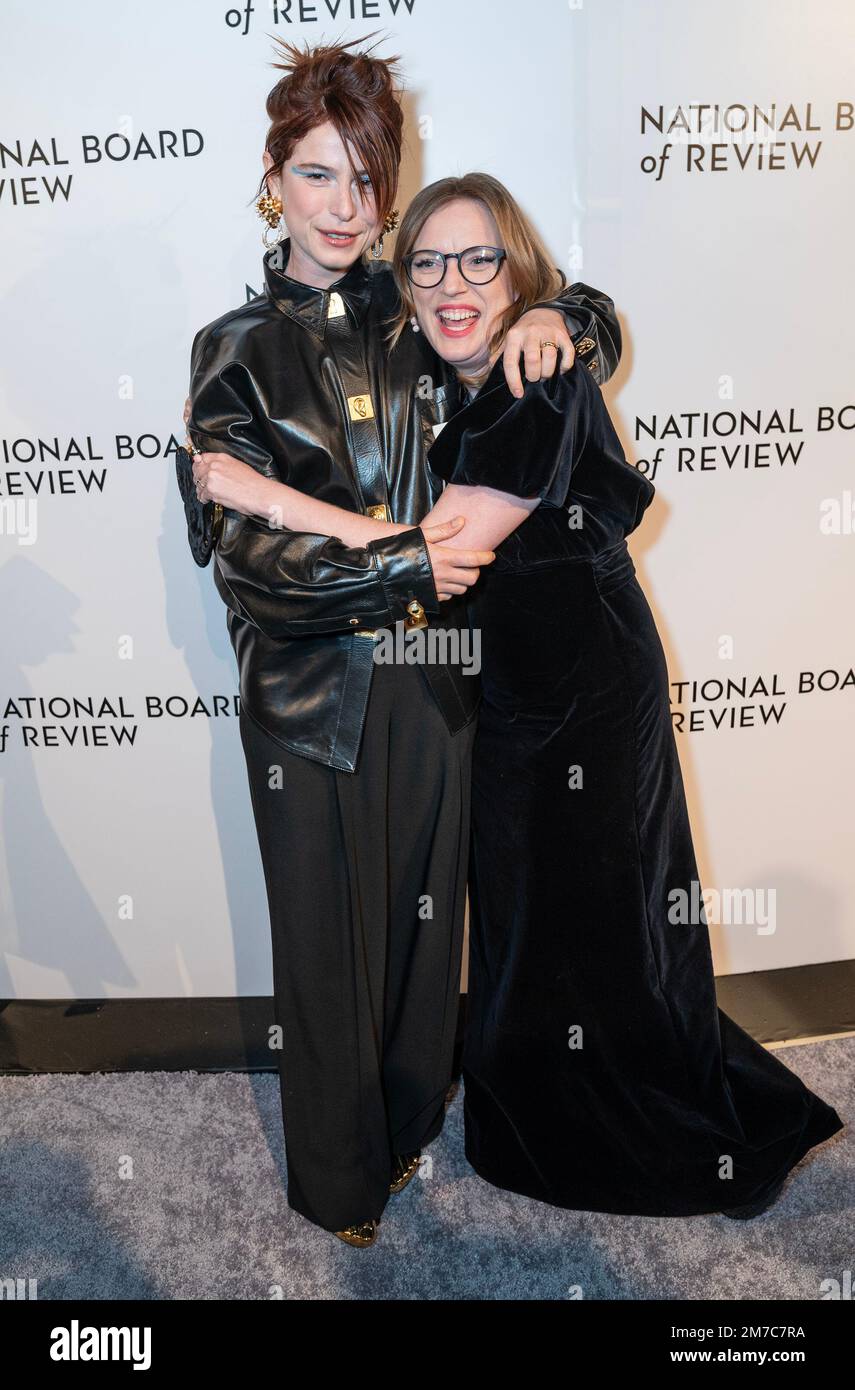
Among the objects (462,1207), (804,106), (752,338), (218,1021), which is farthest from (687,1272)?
(804,106)

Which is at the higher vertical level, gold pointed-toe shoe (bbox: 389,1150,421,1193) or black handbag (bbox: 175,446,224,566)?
black handbag (bbox: 175,446,224,566)

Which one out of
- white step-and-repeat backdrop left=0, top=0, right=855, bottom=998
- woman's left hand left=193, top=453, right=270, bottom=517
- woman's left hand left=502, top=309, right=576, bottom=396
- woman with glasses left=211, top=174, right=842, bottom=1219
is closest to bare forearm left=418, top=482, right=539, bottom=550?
woman with glasses left=211, top=174, right=842, bottom=1219

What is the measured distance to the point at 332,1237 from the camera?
221 cm

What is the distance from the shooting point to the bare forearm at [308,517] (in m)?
1.79

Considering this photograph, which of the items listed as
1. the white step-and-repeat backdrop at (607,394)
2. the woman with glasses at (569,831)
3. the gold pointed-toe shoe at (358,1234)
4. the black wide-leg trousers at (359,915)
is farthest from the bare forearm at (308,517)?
the gold pointed-toe shoe at (358,1234)

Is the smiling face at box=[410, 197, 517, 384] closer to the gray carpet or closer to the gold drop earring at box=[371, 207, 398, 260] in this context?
the gold drop earring at box=[371, 207, 398, 260]

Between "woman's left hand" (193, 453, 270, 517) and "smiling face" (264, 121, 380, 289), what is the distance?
37 centimetres

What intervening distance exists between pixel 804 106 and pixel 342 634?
1495mm

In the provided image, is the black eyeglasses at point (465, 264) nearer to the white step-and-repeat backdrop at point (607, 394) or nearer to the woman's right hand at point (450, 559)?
the woman's right hand at point (450, 559)

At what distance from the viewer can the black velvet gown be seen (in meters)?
1.92

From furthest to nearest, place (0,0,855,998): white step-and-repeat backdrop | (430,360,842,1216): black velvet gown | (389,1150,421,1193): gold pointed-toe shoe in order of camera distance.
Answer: (389,1150,421,1193): gold pointed-toe shoe → (0,0,855,998): white step-and-repeat backdrop → (430,360,842,1216): black velvet gown

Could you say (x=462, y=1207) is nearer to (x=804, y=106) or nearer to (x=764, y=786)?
(x=764, y=786)

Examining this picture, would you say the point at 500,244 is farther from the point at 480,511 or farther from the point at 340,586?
the point at 340,586
